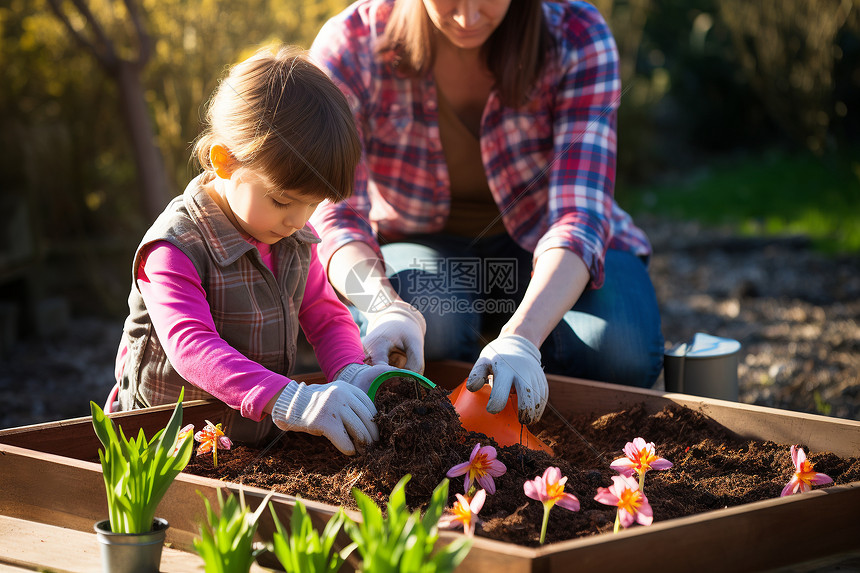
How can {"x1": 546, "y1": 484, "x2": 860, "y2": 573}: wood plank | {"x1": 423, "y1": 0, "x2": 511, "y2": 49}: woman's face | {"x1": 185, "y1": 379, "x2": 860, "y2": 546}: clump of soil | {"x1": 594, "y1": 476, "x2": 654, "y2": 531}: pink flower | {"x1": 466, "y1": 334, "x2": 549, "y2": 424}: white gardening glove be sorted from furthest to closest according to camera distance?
{"x1": 423, "y1": 0, "x2": 511, "y2": 49}: woman's face, {"x1": 466, "y1": 334, "x2": 549, "y2": 424}: white gardening glove, {"x1": 185, "y1": 379, "x2": 860, "y2": 546}: clump of soil, {"x1": 594, "y1": 476, "x2": 654, "y2": 531}: pink flower, {"x1": 546, "y1": 484, "x2": 860, "y2": 573}: wood plank

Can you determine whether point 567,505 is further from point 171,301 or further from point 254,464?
point 171,301

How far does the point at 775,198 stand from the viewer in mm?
6160

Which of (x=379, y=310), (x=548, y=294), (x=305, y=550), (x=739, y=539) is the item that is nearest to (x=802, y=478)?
(x=739, y=539)

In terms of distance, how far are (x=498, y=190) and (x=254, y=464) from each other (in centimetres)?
101

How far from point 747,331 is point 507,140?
1815mm

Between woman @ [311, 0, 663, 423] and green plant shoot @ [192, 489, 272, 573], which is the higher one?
woman @ [311, 0, 663, 423]

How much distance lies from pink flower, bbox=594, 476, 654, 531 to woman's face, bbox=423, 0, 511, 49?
1114 mm

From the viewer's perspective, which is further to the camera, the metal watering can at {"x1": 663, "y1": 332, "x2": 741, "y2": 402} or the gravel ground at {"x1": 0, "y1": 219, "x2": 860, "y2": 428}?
the gravel ground at {"x1": 0, "y1": 219, "x2": 860, "y2": 428}

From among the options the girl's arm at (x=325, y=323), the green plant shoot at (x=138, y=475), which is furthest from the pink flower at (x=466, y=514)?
the girl's arm at (x=325, y=323)

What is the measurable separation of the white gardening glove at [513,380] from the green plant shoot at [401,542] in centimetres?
52

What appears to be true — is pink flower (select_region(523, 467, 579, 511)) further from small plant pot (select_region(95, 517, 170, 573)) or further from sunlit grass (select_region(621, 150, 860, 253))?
sunlit grass (select_region(621, 150, 860, 253))

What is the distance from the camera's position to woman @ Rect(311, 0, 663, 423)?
1925mm

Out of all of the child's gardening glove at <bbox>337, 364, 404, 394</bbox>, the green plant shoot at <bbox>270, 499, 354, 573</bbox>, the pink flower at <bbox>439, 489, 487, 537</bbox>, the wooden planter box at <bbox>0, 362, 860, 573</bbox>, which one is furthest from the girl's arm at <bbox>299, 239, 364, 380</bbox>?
the green plant shoot at <bbox>270, 499, 354, 573</bbox>

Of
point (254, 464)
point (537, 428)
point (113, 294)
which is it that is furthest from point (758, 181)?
point (254, 464)
